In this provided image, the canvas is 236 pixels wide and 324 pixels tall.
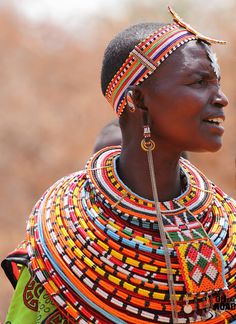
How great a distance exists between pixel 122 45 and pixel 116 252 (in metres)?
0.89

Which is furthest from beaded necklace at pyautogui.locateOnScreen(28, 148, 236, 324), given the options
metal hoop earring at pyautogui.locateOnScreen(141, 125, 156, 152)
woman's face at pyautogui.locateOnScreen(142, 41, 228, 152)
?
woman's face at pyautogui.locateOnScreen(142, 41, 228, 152)

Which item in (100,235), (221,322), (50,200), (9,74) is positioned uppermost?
(9,74)

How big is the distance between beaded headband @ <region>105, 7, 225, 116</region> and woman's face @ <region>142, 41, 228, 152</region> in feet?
0.10

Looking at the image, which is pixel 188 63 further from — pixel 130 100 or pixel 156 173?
pixel 156 173

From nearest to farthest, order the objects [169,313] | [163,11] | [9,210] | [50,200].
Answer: [169,313] < [50,200] < [9,210] < [163,11]

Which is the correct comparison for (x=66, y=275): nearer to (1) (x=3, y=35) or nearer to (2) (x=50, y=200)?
(2) (x=50, y=200)

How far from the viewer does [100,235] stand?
2959mm

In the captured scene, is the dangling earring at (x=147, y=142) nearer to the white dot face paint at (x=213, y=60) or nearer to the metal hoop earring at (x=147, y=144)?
the metal hoop earring at (x=147, y=144)

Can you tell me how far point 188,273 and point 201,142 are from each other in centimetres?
53

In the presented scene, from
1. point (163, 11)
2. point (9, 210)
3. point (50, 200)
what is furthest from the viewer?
point (163, 11)

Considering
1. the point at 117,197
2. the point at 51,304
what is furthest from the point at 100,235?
the point at 51,304

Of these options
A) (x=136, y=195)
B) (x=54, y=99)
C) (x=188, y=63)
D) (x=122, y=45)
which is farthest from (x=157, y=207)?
(x=54, y=99)

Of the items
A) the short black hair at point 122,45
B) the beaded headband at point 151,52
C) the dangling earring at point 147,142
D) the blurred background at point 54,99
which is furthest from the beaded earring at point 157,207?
the blurred background at point 54,99

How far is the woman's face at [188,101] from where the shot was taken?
2875 mm
